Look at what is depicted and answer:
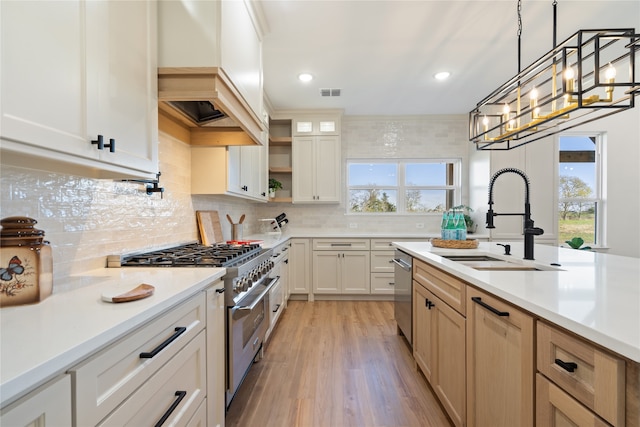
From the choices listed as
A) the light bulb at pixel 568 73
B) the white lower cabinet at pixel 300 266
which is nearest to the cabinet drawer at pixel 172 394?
the light bulb at pixel 568 73

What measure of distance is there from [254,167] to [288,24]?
4.95ft

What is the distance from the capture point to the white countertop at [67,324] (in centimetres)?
53

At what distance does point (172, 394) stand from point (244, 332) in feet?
2.51

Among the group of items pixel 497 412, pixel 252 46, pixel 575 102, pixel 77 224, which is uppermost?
pixel 252 46

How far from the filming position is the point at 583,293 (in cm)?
103

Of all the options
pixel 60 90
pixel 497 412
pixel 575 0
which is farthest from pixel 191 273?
pixel 575 0

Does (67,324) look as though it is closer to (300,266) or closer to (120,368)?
(120,368)

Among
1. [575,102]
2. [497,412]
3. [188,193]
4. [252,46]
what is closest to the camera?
[497,412]

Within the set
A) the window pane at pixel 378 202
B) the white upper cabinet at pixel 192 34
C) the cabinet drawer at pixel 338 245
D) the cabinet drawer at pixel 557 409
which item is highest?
the white upper cabinet at pixel 192 34

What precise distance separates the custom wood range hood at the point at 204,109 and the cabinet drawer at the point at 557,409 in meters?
1.80

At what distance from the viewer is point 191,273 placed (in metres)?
1.36

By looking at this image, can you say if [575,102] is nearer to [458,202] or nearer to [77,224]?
[77,224]

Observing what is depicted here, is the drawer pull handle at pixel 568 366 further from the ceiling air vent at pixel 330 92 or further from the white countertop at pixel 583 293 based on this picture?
the ceiling air vent at pixel 330 92

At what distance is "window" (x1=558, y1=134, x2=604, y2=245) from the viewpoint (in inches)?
170
